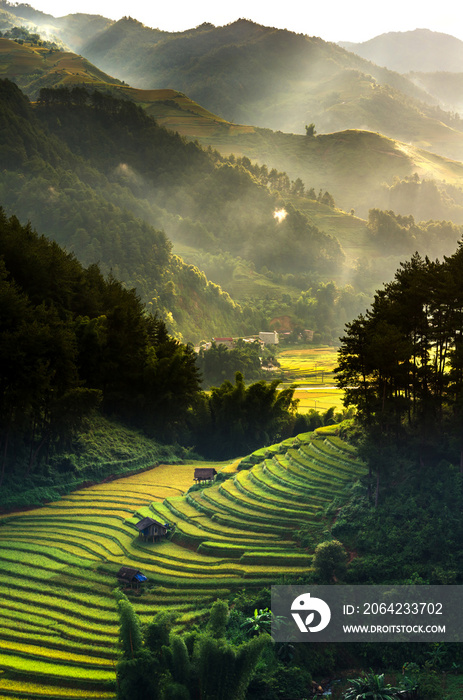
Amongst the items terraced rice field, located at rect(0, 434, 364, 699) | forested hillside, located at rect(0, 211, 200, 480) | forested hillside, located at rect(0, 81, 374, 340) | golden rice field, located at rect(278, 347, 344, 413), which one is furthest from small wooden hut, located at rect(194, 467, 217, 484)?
forested hillside, located at rect(0, 81, 374, 340)

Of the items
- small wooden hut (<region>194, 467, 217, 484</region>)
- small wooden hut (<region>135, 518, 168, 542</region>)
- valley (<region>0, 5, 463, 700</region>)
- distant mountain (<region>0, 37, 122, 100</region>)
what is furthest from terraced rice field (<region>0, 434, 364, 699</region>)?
distant mountain (<region>0, 37, 122, 100</region>)

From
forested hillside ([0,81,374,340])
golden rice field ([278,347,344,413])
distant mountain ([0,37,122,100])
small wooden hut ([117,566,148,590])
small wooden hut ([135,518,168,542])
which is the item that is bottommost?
small wooden hut ([117,566,148,590])

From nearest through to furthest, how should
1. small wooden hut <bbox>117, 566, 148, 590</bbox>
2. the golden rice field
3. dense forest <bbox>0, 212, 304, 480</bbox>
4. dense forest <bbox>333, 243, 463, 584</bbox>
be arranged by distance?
1. small wooden hut <bbox>117, 566, 148, 590</bbox>
2. dense forest <bbox>333, 243, 463, 584</bbox>
3. dense forest <bbox>0, 212, 304, 480</bbox>
4. the golden rice field

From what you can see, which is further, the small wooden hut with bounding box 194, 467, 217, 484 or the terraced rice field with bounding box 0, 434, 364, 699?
the small wooden hut with bounding box 194, 467, 217, 484

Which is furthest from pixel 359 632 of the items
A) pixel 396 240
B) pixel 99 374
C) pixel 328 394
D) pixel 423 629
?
pixel 396 240

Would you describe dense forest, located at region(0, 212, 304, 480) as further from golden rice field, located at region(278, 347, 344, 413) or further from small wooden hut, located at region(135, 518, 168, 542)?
golden rice field, located at region(278, 347, 344, 413)

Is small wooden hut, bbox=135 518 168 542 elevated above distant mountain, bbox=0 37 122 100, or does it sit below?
below

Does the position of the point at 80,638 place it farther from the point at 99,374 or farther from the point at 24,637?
the point at 99,374

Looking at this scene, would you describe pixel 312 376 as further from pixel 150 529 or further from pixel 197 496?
pixel 150 529

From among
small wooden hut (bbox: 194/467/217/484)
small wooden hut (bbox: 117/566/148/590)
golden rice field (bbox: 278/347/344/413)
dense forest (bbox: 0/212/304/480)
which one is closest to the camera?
small wooden hut (bbox: 117/566/148/590)

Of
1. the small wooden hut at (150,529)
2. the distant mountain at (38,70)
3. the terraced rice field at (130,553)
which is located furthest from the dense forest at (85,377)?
the distant mountain at (38,70)
